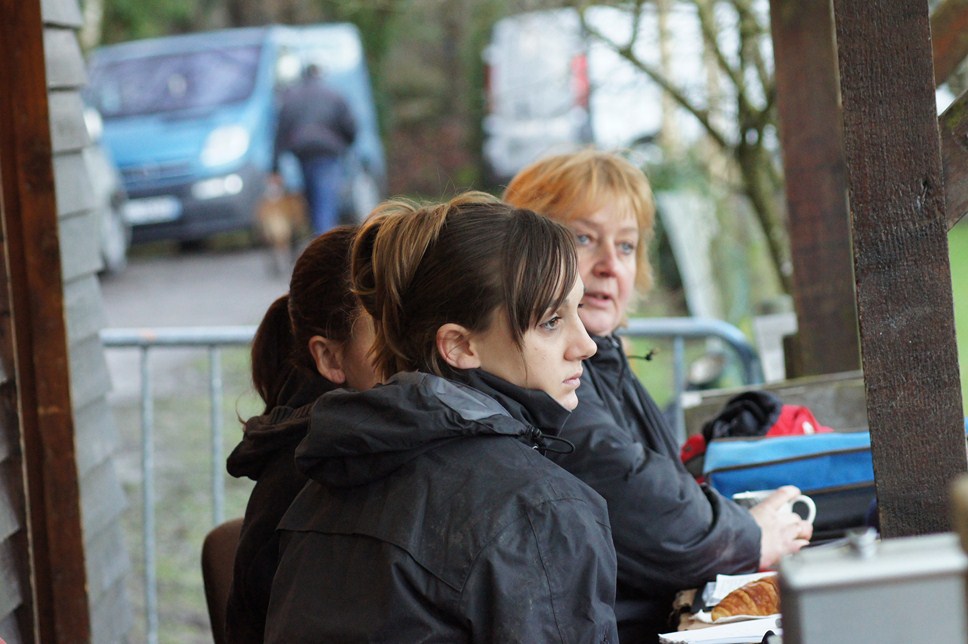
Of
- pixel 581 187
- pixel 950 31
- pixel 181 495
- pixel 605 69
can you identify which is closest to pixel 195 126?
pixel 181 495

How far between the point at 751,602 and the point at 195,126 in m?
11.3

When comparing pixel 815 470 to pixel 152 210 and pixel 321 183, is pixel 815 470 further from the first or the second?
pixel 152 210


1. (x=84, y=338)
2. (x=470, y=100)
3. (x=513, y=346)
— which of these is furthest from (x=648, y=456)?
(x=470, y=100)

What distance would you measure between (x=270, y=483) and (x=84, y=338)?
1.35 metres

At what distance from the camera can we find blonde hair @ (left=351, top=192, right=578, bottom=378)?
1.86 meters

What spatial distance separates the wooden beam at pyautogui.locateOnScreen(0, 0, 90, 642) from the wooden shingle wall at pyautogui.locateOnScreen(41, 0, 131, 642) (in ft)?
0.97

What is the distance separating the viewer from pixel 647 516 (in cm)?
225

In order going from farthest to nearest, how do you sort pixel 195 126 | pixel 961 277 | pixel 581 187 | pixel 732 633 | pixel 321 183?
1. pixel 195 126
2. pixel 321 183
3. pixel 961 277
4. pixel 581 187
5. pixel 732 633

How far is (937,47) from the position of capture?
3520 millimetres

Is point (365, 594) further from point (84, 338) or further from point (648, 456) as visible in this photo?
point (84, 338)

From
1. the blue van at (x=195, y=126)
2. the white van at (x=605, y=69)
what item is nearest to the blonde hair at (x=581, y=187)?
the white van at (x=605, y=69)

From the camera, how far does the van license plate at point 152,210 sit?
40.7 feet

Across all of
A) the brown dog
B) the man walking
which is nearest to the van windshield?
the man walking

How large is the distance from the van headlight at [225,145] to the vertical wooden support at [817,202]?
920 cm
